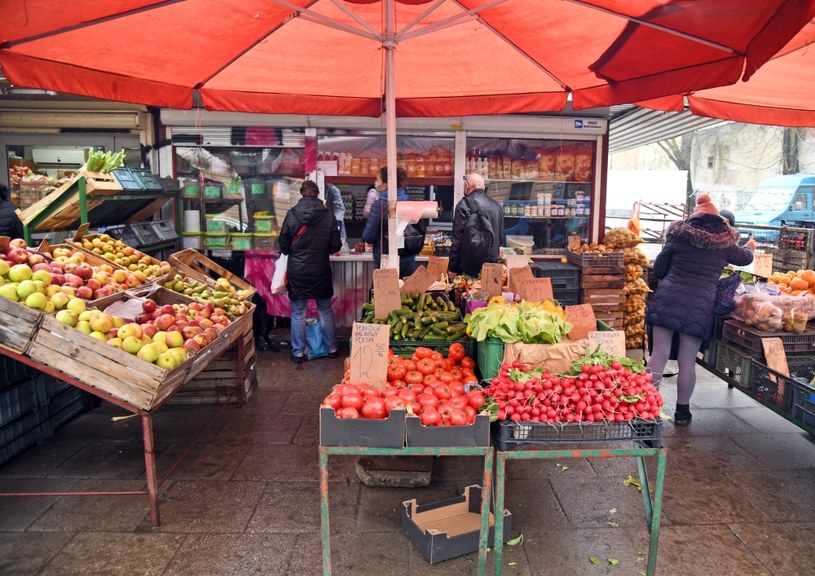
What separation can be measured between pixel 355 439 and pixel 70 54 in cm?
326

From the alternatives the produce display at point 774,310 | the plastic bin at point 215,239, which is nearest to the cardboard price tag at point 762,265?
the produce display at point 774,310

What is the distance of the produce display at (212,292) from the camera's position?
18.1ft

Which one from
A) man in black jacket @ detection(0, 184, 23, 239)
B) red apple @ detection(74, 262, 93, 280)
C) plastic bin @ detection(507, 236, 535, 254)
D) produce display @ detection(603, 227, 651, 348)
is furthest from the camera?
plastic bin @ detection(507, 236, 535, 254)

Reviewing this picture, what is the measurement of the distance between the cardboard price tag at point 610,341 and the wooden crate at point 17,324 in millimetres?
3342

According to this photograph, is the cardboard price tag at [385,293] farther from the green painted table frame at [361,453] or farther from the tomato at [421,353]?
the green painted table frame at [361,453]

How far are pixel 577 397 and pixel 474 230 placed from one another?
3.73 meters

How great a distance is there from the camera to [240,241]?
8625 millimetres

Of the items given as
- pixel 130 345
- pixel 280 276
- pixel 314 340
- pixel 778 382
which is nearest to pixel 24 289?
pixel 130 345

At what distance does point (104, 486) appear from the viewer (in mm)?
4309

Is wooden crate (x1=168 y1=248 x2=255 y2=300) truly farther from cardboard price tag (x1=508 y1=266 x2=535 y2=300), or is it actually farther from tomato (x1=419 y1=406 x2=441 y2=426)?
tomato (x1=419 y1=406 x2=441 y2=426)

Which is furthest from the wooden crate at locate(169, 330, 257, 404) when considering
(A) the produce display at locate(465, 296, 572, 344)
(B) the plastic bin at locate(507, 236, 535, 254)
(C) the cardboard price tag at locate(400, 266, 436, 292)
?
(B) the plastic bin at locate(507, 236, 535, 254)

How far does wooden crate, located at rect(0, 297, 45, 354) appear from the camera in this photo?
3.63 m

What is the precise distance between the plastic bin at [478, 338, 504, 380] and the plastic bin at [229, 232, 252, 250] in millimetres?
5346

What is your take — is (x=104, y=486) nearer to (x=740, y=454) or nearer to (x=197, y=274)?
(x=197, y=274)
